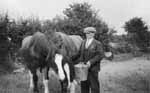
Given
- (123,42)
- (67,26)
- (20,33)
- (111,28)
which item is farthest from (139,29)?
(20,33)

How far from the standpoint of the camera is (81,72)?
15.5ft

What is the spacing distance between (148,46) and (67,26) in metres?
18.3

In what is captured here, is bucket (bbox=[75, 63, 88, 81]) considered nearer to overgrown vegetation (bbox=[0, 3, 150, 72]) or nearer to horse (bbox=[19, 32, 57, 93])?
horse (bbox=[19, 32, 57, 93])

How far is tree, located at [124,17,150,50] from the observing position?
26.9m

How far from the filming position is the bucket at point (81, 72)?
469cm

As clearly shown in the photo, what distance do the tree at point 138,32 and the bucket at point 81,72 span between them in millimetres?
22764

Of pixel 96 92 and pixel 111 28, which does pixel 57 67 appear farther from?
pixel 111 28

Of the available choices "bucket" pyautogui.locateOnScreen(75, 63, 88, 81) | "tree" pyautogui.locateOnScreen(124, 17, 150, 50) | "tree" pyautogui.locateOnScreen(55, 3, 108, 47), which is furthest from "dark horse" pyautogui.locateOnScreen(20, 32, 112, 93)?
"tree" pyautogui.locateOnScreen(124, 17, 150, 50)

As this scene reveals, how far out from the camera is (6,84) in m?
7.05

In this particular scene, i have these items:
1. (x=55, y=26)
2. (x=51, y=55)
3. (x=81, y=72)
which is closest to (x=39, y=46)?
(x=51, y=55)

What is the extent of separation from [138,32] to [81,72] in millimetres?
25203

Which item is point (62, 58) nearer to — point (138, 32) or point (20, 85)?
point (20, 85)

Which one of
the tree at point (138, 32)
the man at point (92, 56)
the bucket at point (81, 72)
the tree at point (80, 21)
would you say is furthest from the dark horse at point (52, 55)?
the tree at point (138, 32)

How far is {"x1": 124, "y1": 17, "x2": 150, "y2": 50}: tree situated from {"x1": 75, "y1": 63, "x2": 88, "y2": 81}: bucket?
22.8 metres
